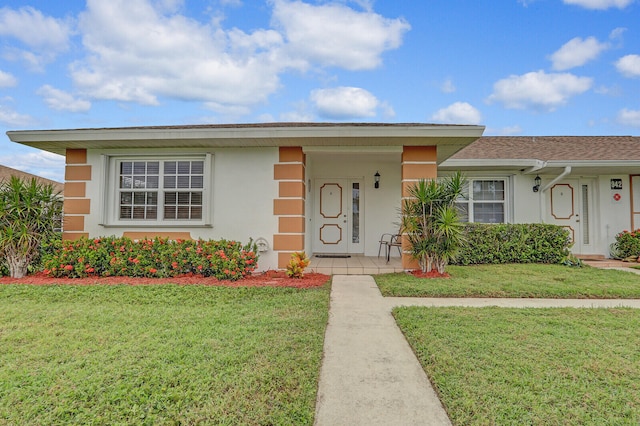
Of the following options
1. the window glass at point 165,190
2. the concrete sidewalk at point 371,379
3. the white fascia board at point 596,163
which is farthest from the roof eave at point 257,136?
the white fascia board at point 596,163

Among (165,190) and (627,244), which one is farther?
(627,244)

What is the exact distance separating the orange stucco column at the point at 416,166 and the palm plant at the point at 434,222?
8.1 inches

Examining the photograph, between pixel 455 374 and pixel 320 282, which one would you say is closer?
pixel 455 374

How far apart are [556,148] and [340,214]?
711cm

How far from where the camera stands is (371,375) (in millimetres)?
2281

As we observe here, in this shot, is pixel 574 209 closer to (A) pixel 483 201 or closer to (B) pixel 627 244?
(B) pixel 627 244

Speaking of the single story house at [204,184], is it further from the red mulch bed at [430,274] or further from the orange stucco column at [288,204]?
the red mulch bed at [430,274]

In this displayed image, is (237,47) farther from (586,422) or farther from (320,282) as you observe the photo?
(586,422)

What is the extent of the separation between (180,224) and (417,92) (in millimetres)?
8945

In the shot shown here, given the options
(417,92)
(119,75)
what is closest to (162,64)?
(119,75)

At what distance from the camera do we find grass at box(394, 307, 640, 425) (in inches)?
71.1

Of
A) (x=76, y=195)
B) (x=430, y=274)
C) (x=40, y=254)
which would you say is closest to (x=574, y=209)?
(x=430, y=274)

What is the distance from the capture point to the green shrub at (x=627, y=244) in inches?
313

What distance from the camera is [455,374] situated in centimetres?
222
